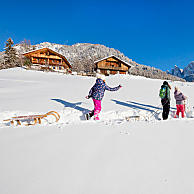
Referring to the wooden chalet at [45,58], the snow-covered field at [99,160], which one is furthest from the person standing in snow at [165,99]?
the wooden chalet at [45,58]

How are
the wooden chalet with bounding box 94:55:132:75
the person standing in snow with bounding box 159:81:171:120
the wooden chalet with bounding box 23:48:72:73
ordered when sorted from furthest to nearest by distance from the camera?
the wooden chalet with bounding box 94:55:132:75 → the wooden chalet with bounding box 23:48:72:73 → the person standing in snow with bounding box 159:81:171:120

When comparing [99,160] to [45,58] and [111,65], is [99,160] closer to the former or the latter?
[111,65]

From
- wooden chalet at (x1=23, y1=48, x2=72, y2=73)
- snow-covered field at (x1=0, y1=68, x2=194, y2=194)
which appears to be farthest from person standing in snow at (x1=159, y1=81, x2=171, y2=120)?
wooden chalet at (x1=23, y1=48, x2=72, y2=73)

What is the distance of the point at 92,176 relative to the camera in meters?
1.41

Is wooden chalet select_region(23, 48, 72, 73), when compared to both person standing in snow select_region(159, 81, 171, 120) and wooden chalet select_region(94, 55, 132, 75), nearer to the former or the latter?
wooden chalet select_region(94, 55, 132, 75)

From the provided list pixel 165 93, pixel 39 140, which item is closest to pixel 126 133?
pixel 39 140

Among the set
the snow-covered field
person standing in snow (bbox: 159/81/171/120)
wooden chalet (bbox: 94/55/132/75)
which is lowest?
the snow-covered field

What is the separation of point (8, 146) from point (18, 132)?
1.79ft

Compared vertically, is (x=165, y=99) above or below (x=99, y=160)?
above

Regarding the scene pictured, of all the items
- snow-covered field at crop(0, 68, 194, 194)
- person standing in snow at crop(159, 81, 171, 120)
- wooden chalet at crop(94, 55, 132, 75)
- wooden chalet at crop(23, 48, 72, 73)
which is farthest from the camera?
wooden chalet at crop(94, 55, 132, 75)

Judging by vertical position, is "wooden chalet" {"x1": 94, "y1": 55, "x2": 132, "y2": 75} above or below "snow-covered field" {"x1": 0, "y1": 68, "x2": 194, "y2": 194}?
above

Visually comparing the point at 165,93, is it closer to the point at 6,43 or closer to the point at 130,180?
the point at 130,180

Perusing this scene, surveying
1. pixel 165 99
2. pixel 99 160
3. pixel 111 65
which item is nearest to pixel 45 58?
pixel 111 65

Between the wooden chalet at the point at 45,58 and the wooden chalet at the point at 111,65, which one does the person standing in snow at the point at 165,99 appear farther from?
the wooden chalet at the point at 45,58
